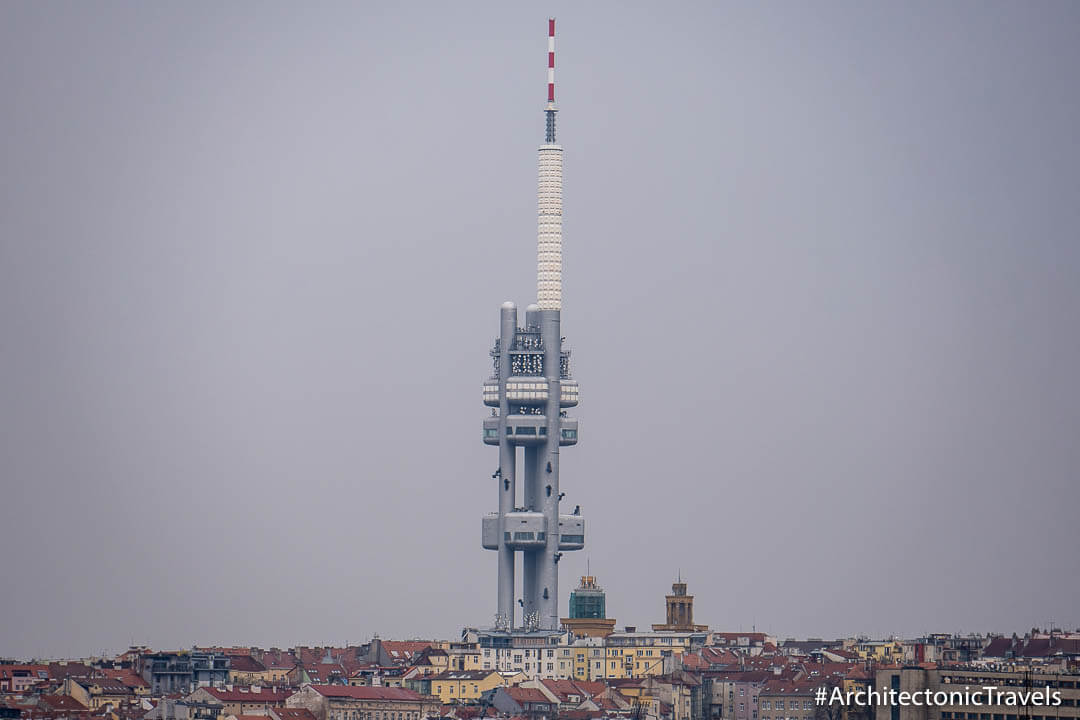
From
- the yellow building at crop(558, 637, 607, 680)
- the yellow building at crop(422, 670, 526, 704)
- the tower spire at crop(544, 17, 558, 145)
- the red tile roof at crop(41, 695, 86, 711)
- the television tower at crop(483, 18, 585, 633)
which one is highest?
the tower spire at crop(544, 17, 558, 145)

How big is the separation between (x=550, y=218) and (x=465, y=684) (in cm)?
3576

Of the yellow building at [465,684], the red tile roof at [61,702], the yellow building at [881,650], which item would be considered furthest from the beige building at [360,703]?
the yellow building at [881,650]

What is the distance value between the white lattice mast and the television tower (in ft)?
0.16

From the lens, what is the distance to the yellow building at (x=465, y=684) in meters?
141

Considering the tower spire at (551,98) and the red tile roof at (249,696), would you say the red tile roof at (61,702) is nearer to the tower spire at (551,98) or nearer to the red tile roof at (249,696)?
the red tile roof at (249,696)

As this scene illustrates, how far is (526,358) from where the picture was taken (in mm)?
171000

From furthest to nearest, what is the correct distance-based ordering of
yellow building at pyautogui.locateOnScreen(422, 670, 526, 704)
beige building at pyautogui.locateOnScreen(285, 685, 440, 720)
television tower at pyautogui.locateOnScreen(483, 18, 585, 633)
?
television tower at pyautogui.locateOnScreen(483, 18, 585, 633) < yellow building at pyautogui.locateOnScreen(422, 670, 526, 704) < beige building at pyautogui.locateOnScreen(285, 685, 440, 720)

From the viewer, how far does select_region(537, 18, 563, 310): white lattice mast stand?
6772 inches

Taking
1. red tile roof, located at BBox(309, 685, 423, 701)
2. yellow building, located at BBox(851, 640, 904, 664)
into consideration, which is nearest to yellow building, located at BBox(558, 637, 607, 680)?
yellow building, located at BBox(851, 640, 904, 664)

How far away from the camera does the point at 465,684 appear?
470 ft

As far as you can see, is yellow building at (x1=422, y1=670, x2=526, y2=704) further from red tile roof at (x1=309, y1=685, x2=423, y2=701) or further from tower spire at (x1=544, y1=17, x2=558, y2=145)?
tower spire at (x1=544, y1=17, x2=558, y2=145)

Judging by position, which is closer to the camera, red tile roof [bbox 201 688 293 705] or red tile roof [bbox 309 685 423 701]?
red tile roof [bbox 201 688 293 705]

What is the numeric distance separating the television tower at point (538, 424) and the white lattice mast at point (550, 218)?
49 millimetres

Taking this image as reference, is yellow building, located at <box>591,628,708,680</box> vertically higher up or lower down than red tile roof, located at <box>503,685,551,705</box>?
higher up
